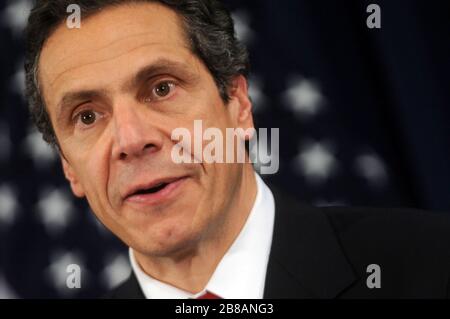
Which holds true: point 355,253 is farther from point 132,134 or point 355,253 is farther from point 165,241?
point 132,134

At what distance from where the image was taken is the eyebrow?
4.34 feet

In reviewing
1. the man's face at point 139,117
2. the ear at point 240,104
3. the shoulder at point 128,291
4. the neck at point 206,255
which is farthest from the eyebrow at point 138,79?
the shoulder at point 128,291

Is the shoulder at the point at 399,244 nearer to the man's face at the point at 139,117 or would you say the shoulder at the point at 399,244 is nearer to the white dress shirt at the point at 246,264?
the white dress shirt at the point at 246,264

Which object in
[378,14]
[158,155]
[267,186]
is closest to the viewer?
[158,155]

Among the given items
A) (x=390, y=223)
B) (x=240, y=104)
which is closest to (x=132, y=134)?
(x=240, y=104)

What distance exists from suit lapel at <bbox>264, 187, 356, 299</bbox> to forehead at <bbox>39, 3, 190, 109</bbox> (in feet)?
1.27

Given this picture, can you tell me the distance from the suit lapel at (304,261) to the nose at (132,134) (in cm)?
30

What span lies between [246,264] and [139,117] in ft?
1.13

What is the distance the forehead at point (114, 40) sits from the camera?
4.35 ft

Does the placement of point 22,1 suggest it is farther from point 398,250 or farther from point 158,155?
point 398,250

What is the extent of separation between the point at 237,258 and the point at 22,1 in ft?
2.55

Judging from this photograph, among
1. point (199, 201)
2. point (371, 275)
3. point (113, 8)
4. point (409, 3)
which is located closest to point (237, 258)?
point (199, 201)

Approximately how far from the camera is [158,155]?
1310mm

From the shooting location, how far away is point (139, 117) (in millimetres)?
1318
